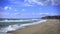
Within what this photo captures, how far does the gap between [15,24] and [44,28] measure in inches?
19.6

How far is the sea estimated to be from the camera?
1.83m

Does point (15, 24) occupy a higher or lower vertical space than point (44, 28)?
higher

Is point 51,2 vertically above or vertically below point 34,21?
above

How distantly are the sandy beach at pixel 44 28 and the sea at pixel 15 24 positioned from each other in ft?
0.21

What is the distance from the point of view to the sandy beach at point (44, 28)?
1798 mm

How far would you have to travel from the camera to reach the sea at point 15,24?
5.99ft

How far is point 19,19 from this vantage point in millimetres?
1854

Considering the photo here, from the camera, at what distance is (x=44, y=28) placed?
1.81m

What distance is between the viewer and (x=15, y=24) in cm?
185

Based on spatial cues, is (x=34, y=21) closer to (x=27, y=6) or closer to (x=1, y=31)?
(x=27, y=6)

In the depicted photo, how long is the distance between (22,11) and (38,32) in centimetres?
45

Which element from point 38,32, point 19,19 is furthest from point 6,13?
point 38,32

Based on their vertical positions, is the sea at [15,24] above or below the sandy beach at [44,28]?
above

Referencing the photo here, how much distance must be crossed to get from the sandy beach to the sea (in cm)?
6
